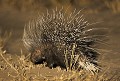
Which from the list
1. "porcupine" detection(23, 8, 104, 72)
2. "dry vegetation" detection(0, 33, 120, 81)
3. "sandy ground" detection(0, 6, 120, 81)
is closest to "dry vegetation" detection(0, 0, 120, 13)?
"sandy ground" detection(0, 6, 120, 81)

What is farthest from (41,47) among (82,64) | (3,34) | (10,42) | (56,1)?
(56,1)

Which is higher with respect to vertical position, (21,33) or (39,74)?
(21,33)

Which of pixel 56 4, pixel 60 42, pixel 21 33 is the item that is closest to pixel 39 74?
pixel 60 42

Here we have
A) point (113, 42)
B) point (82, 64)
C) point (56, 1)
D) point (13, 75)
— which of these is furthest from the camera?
point (56, 1)

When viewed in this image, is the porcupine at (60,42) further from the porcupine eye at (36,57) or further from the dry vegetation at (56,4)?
the dry vegetation at (56,4)

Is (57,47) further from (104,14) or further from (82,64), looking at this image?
(104,14)

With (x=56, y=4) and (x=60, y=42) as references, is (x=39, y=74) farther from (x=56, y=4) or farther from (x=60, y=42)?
(x=56, y=4)
